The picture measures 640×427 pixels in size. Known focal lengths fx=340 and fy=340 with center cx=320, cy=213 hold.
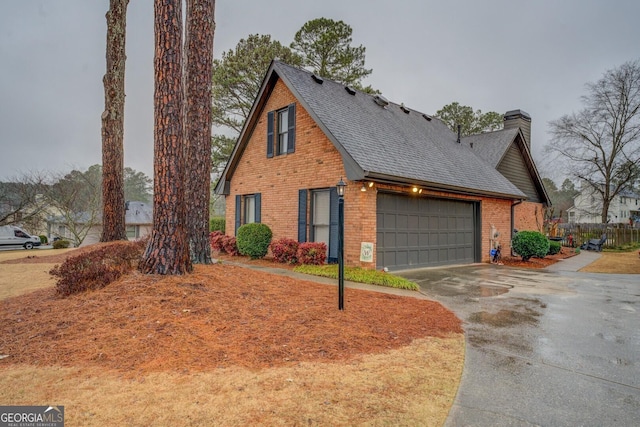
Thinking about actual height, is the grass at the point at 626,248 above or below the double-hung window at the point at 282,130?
below

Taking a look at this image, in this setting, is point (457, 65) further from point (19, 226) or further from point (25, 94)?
point (19, 226)

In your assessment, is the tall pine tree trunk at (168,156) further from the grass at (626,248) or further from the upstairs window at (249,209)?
the grass at (626,248)

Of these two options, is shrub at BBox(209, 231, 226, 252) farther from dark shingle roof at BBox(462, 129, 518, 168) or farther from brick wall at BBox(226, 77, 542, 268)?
dark shingle roof at BBox(462, 129, 518, 168)

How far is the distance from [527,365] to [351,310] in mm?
2272

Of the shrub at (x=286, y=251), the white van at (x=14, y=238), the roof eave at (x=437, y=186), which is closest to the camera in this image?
the roof eave at (x=437, y=186)

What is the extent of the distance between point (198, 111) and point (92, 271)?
13.5 feet

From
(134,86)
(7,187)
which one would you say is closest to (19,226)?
(7,187)

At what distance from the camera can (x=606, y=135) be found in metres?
25.2

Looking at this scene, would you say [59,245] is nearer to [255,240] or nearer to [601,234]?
[255,240]

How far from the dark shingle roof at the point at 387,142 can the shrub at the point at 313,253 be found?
224cm

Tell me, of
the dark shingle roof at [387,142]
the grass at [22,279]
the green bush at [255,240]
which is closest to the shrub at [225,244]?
the green bush at [255,240]

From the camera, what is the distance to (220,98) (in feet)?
69.2

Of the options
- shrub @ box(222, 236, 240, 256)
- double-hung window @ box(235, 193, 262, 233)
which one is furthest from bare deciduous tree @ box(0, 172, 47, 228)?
shrub @ box(222, 236, 240, 256)

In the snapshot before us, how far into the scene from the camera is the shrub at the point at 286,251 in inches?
393
